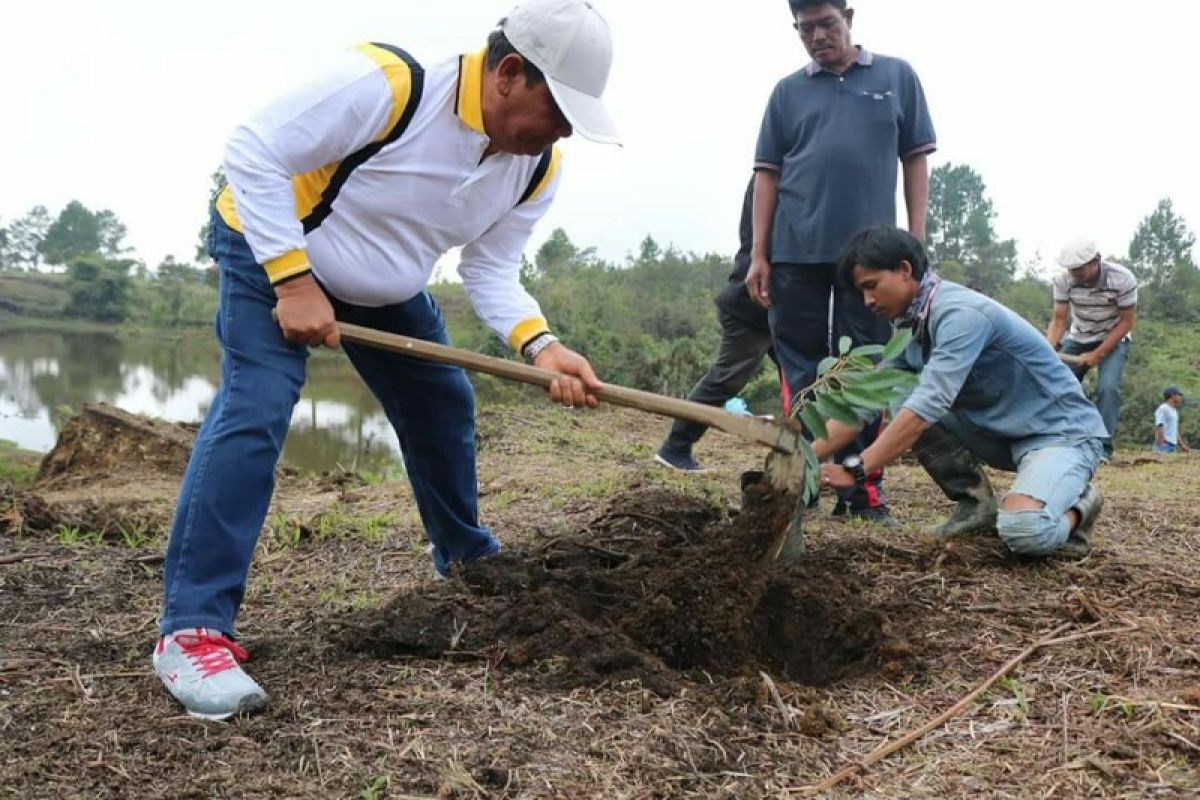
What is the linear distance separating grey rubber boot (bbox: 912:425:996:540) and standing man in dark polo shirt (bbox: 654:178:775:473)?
133 centimetres

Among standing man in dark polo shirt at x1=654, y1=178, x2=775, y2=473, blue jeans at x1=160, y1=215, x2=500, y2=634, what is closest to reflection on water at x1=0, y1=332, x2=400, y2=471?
standing man in dark polo shirt at x1=654, y1=178, x2=775, y2=473

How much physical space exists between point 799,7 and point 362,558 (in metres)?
2.63

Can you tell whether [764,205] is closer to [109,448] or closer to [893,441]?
[893,441]

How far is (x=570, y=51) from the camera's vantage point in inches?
89.4

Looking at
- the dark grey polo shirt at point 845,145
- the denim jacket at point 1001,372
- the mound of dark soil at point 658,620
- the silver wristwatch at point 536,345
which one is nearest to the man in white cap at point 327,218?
the silver wristwatch at point 536,345

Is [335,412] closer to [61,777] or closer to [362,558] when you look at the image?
[362,558]

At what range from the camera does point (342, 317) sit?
108 inches

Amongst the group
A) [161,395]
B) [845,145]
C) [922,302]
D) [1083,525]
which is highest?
[845,145]

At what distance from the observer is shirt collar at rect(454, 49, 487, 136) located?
2.39m

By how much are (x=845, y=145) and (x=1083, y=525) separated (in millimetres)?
1682

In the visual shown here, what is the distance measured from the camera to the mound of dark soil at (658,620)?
2.47m

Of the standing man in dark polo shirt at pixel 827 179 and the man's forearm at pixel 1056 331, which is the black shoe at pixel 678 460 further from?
the man's forearm at pixel 1056 331

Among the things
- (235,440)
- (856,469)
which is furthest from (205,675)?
(856,469)

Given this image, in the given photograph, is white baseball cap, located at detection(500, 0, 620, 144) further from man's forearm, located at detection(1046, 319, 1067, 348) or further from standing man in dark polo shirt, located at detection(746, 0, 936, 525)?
man's forearm, located at detection(1046, 319, 1067, 348)
